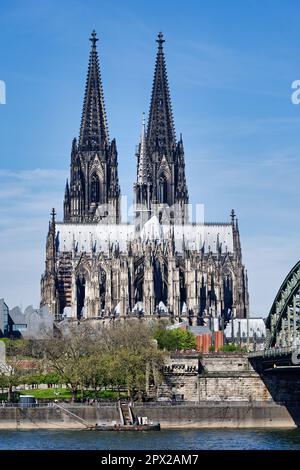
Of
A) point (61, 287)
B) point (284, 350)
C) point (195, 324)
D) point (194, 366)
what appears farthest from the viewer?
point (61, 287)

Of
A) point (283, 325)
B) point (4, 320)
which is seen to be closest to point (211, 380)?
point (283, 325)

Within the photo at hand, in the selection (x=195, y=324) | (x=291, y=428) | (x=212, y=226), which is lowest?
(x=291, y=428)

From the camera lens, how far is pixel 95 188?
142 metres

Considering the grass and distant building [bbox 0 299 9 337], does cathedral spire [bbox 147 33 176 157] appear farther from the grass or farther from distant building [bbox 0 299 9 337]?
the grass

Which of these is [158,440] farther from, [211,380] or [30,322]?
[30,322]

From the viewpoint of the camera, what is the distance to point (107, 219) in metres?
140

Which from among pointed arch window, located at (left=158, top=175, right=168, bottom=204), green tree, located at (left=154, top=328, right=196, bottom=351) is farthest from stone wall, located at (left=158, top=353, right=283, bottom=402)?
pointed arch window, located at (left=158, top=175, right=168, bottom=204)

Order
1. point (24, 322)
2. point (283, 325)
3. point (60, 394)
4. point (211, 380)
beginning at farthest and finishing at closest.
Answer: point (24, 322), point (60, 394), point (211, 380), point (283, 325)

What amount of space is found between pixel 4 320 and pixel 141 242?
1487 cm

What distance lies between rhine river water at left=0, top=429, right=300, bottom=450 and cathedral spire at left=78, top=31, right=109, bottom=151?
70.8 m

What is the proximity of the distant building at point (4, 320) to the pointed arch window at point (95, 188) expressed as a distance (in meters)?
19.0
